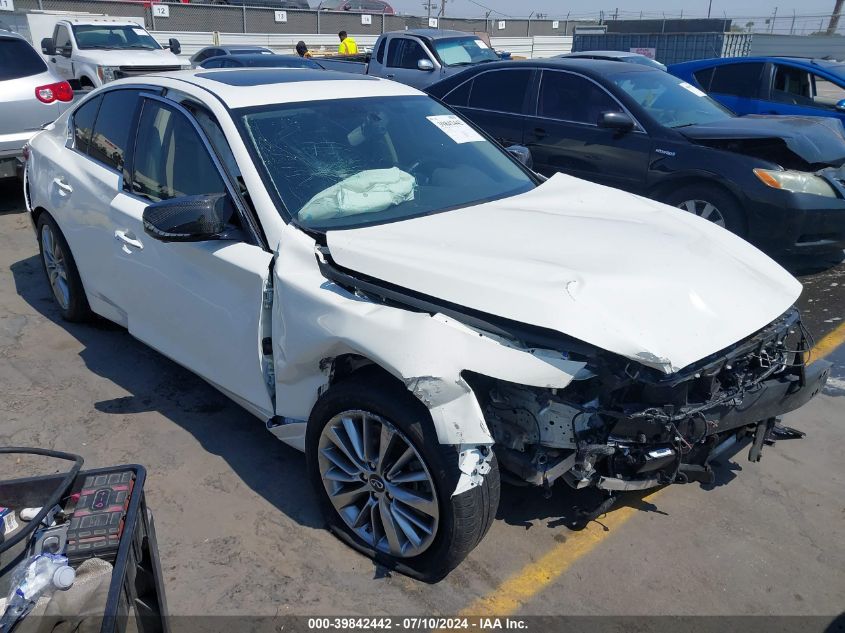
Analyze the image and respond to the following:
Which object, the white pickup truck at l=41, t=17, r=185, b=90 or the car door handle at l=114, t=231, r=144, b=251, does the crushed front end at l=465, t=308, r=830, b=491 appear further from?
the white pickup truck at l=41, t=17, r=185, b=90

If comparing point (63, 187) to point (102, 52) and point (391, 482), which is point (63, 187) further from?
point (102, 52)

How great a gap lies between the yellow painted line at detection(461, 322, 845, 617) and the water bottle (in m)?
1.44

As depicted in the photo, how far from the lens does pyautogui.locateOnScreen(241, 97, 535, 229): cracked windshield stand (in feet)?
10.9

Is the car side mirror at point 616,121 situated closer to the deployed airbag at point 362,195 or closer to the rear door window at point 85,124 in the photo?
the deployed airbag at point 362,195

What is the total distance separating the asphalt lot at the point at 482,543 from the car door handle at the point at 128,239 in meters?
0.94

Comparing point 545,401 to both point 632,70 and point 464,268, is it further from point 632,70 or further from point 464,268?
point 632,70

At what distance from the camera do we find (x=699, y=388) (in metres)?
2.73

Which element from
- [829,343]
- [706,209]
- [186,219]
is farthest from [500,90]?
[186,219]

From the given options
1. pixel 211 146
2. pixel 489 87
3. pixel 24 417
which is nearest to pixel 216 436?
pixel 24 417

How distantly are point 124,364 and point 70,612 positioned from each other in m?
2.98

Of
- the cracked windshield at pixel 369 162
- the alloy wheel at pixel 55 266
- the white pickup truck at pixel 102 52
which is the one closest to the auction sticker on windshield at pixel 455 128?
the cracked windshield at pixel 369 162

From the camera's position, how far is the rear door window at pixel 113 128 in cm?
419

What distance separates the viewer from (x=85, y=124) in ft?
15.4

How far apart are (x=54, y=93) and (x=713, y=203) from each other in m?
7.03
